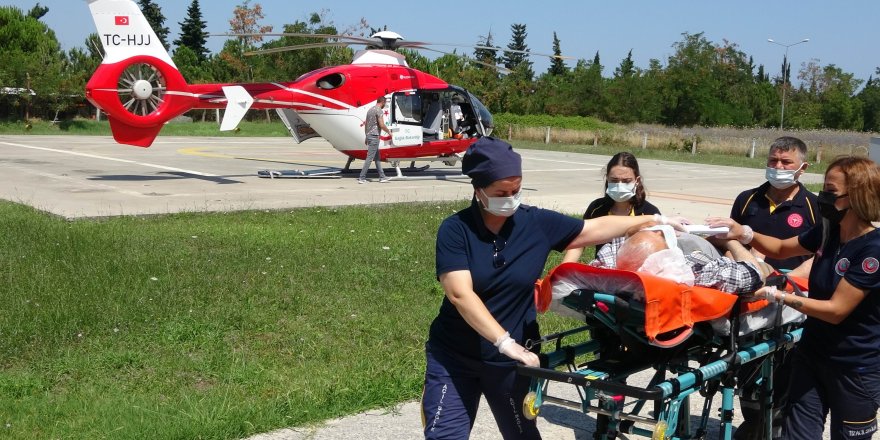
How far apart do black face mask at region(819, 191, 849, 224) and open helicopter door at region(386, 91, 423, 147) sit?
15.9m

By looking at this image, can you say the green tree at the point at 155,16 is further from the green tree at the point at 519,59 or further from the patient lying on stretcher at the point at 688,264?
the patient lying on stretcher at the point at 688,264

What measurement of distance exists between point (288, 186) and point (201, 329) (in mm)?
11519

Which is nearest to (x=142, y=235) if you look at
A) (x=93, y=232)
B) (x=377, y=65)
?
(x=93, y=232)

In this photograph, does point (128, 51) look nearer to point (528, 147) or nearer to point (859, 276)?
point (859, 276)

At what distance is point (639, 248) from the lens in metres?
3.89

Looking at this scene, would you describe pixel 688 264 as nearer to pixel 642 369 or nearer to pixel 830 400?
pixel 642 369

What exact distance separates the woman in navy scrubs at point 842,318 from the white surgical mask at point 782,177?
125 cm

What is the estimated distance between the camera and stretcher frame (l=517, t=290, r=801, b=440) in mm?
3508

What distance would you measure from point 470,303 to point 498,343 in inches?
7.7

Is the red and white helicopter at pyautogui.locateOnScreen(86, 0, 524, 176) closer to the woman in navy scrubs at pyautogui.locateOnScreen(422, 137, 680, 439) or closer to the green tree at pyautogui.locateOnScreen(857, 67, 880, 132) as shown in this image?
the woman in navy scrubs at pyautogui.locateOnScreen(422, 137, 680, 439)

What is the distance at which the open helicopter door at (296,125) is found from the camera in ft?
67.4

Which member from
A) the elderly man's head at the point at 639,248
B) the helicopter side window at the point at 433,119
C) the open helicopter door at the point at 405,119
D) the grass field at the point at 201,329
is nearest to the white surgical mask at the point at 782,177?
the elderly man's head at the point at 639,248

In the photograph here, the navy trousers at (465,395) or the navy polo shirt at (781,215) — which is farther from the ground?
the navy polo shirt at (781,215)

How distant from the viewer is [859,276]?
12.8ft
